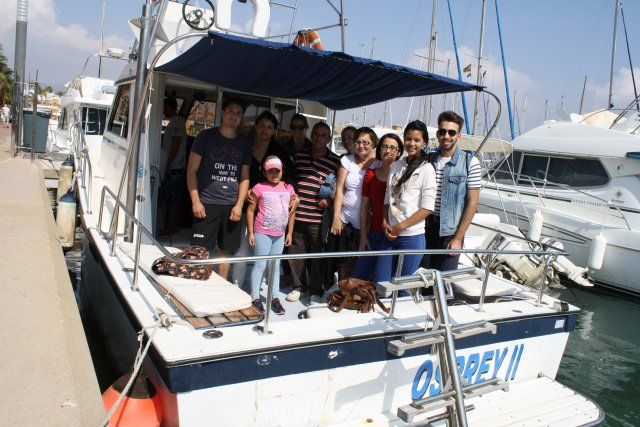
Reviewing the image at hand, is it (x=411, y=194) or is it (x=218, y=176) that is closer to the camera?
(x=411, y=194)

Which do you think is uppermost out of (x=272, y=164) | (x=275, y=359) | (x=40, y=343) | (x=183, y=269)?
(x=272, y=164)

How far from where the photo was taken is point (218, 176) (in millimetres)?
3996

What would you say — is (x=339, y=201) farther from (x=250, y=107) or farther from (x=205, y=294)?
(x=250, y=107)

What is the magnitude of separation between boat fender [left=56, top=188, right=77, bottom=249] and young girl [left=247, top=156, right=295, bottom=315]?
4.06 metres

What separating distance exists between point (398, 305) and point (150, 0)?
2.93 m

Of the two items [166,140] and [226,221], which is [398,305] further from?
[166,140]

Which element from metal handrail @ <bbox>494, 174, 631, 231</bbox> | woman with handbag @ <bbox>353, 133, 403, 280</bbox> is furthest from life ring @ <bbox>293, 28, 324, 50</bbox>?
metal handrail @ <bbox>494, 174, 631, 231</bbox>

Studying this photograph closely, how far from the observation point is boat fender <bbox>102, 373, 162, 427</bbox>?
261 centimetres

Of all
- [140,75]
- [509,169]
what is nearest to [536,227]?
[509,169]

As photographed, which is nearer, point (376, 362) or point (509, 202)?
point (376, 362)

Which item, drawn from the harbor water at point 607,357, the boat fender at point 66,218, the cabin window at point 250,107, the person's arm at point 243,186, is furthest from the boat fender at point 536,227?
the boat fender at point 66,218

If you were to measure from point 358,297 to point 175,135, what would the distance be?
2.87 metres

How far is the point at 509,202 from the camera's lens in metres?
12.4

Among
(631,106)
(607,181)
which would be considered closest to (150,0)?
(607,181)
